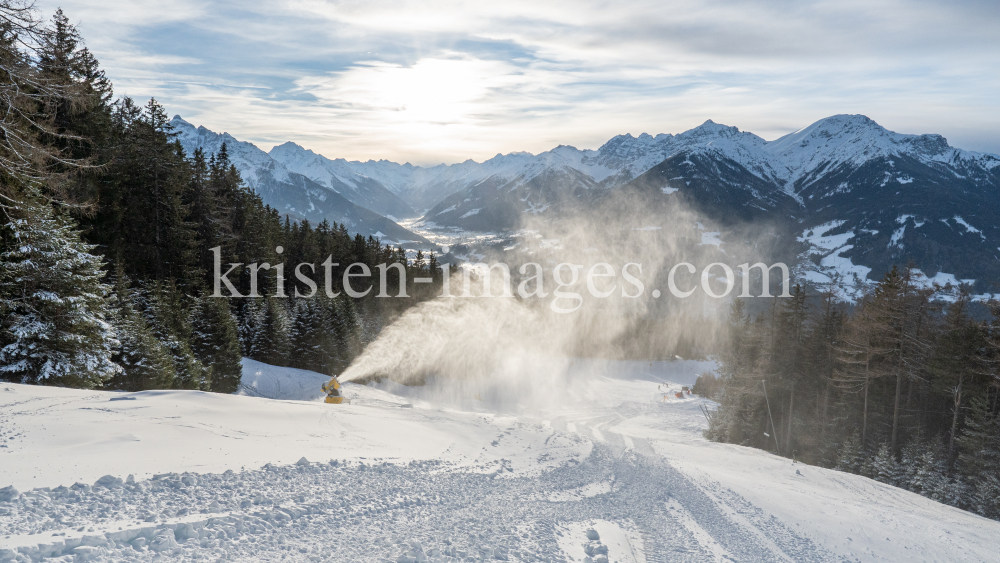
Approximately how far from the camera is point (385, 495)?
9453mm

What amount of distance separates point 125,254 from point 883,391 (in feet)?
174

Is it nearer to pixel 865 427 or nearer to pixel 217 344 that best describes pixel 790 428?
pixel 865 427

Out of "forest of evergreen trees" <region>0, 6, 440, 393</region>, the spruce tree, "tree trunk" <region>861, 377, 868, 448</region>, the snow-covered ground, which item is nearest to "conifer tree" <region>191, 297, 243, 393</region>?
"forest of evergreen trees" <region>0, 6, 440, 393</region>

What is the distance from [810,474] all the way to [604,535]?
14.7 m

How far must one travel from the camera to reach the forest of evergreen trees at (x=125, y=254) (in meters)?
11.3

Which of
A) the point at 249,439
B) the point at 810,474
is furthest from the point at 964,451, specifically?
the point at 249,439

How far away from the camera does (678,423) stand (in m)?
42.8

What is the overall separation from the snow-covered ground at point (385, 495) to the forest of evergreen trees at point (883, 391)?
1118 centimetres

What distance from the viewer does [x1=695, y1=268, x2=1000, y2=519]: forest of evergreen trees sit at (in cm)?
2641

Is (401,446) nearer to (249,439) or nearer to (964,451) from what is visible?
(249,439)

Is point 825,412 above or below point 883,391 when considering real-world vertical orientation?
below

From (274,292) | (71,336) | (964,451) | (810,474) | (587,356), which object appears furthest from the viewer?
(587,356)

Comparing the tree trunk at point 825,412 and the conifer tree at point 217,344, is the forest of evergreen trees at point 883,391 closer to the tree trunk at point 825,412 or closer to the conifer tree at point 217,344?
the tree trunk at point 825,412

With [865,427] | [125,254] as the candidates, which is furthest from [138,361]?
[865,427]
